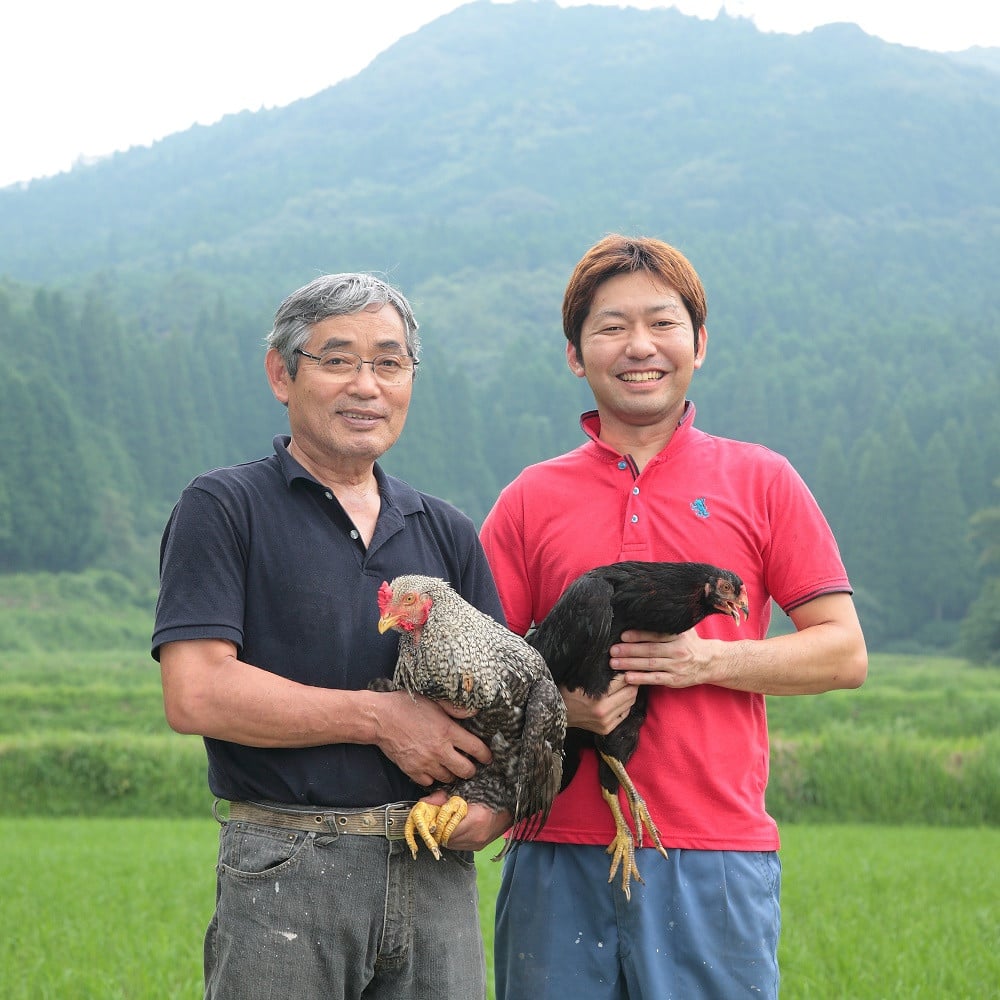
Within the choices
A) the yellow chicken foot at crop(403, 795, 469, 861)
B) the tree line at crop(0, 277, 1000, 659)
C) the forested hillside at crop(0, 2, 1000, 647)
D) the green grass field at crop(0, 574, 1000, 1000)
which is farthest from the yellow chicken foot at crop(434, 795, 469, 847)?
the tree line at crop(0, 277, 1000, 659)

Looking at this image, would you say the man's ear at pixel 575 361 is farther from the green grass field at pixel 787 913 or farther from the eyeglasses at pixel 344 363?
the green grass field at pixel 787 913

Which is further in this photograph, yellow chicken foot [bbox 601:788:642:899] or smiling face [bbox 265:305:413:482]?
yellow chicken foot [bbox 601:788:642:899]

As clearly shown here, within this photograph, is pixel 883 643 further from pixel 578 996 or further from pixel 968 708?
pixel 578 996

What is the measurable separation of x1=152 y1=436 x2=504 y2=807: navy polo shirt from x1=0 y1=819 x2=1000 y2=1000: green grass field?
409cm

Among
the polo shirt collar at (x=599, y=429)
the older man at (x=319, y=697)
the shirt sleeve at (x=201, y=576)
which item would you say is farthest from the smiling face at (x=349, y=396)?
the polo shirt collar at (x=599, y=429)

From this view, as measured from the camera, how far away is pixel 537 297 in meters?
127

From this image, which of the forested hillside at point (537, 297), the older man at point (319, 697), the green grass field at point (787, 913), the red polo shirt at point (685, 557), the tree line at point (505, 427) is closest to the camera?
the older man at point (319, 697)

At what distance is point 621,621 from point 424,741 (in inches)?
31.2

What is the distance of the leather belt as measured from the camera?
319cm

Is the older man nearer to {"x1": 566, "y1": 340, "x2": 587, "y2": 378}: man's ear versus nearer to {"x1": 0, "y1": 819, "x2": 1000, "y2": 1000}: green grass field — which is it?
{"x1": 566, "y1": 340, "x2": 587, "y2": 378}: man's ear

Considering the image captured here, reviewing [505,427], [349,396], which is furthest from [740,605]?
[505,427]

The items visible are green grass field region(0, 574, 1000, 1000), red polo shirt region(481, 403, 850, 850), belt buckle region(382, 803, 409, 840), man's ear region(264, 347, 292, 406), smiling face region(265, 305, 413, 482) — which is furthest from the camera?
green grass field region(0, 574, 1000, 1000)

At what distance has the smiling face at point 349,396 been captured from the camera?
3428 millimetres

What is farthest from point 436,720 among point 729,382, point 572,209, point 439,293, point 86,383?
point 572,209
